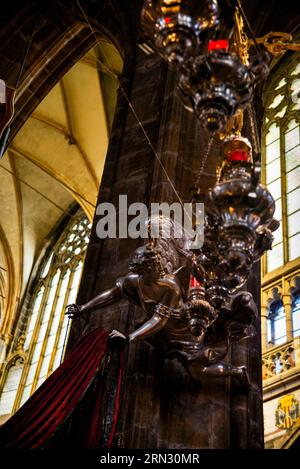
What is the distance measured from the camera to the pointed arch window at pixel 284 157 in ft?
35.5

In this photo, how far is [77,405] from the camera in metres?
4.12

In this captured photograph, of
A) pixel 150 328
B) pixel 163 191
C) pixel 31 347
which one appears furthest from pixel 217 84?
pixel 31 347

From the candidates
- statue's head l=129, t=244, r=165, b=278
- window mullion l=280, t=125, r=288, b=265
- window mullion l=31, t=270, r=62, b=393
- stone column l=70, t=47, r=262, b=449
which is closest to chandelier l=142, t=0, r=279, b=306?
statue's head l=129, t=244, r=165, b=278

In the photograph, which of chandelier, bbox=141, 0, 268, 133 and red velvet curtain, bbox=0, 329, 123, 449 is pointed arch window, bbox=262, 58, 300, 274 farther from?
chandelier, bbox=141, 0, 268, 133

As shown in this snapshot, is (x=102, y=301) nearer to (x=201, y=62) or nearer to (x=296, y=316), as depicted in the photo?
(x=201, y=62)

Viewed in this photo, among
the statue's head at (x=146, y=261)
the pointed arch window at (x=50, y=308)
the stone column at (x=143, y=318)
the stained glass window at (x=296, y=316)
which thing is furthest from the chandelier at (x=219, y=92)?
the pointed arch window at (x=50, y=308)

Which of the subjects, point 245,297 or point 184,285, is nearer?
point 245,297

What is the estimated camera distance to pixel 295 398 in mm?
9711

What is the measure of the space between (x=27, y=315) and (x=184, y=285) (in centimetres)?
1145

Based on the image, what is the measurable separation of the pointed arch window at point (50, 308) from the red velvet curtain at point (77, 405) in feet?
29.6
